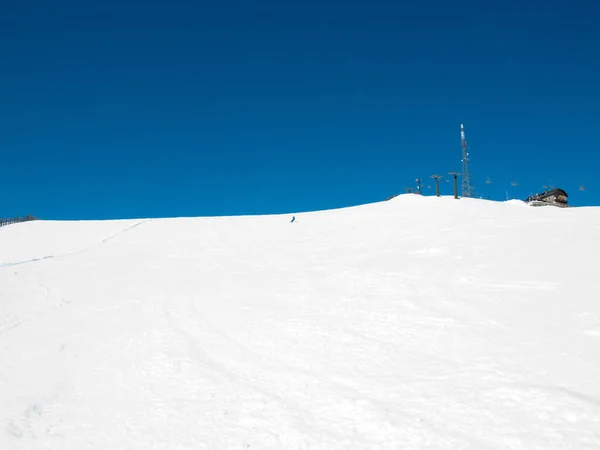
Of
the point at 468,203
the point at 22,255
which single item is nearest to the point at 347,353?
the point at 22,255

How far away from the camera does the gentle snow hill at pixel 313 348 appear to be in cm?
419

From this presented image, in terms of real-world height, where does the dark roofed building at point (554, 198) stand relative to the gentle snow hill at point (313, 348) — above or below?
above

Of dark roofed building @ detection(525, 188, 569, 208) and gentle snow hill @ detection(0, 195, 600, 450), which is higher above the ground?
dark roofed building @ detection(525, 188, 569, 208)

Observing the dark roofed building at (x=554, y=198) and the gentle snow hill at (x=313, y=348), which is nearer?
the gentle snow hill at (x=313, y=348)

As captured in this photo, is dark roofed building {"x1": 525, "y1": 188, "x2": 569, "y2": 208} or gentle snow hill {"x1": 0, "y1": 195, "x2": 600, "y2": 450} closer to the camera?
gentle snow hill {"x1": 0, "y1": 195, "x2": 600, "y2": 450}

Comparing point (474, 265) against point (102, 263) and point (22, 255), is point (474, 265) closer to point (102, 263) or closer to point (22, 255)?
point (102, 263)

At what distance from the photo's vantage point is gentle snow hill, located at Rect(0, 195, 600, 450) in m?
4.19

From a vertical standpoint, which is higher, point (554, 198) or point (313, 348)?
point (554, 198)

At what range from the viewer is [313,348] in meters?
6.16

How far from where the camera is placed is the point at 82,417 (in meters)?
4.57

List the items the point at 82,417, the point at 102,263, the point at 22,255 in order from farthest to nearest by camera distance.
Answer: the point at 22,255, the point at 102,263, the point at 82,417

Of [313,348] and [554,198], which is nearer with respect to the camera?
[313,348]

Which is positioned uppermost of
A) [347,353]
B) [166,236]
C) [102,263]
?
[166,236]

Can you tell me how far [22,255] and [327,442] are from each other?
1437 centimetres
